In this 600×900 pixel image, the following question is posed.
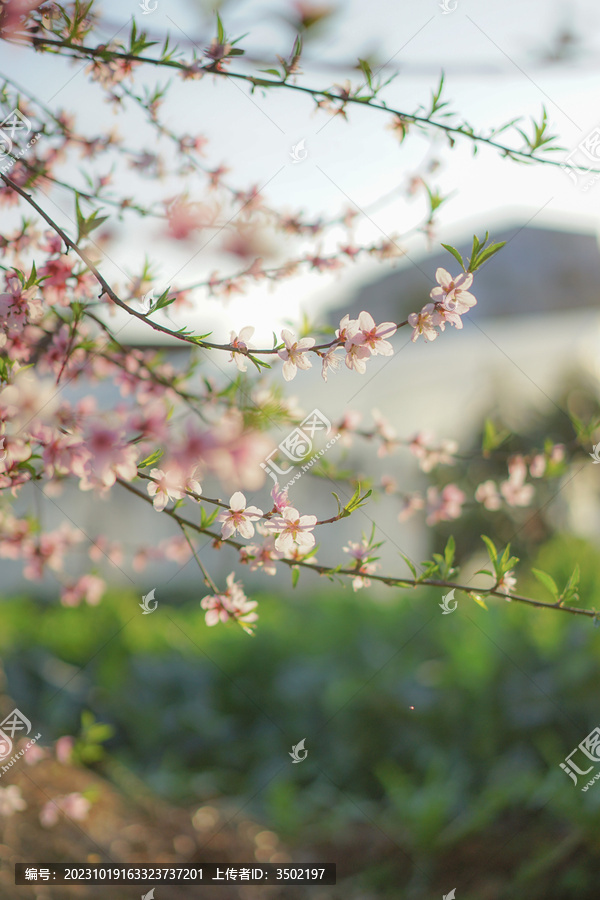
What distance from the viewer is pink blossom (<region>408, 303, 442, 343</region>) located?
1184mm

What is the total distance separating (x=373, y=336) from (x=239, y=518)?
0.41m

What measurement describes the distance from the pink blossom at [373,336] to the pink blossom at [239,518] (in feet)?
1.15

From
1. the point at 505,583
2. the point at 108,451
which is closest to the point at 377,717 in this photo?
the point at 505,583

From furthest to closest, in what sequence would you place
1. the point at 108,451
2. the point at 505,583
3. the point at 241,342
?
the point at 505,583, the point at 241,342, the point at 108,451

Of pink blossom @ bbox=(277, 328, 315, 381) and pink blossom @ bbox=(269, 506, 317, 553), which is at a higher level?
pink blossom @ bbox=(277, 328, 315, 381)

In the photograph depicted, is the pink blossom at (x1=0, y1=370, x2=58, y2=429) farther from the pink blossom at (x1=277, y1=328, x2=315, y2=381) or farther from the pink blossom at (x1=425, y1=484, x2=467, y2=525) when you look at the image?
the pink blossom at (x1=425, y1=484, x2=467, y2=525)

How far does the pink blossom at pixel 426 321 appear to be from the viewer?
46.6 inches

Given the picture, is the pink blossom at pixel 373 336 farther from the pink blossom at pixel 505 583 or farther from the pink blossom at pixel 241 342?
the pink blossom at pixel 505 583

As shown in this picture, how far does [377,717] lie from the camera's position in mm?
3535

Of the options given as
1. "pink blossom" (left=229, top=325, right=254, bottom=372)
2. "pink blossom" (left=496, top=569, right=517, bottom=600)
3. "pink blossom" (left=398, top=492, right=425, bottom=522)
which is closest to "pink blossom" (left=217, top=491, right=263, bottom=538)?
"pink blossom" (left=229, top=325, right=254, bottom=372)

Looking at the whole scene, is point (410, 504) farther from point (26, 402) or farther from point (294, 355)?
point (26, 402)

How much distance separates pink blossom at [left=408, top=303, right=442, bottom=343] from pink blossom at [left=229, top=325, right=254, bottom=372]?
0.97ft

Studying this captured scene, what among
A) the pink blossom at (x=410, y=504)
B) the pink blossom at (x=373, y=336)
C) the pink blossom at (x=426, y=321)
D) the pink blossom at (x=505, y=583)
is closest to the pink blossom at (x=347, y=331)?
the pink blossom at (x=373, y=336)

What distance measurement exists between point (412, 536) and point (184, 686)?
6.57 m
